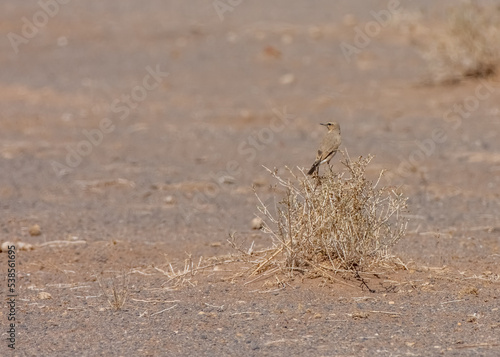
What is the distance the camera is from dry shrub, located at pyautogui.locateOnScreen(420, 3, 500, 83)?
1402 centimetres

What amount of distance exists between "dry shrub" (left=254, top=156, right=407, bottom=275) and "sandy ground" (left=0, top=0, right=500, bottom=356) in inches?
6.4

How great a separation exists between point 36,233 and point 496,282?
3.68m

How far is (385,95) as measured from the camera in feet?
46.6

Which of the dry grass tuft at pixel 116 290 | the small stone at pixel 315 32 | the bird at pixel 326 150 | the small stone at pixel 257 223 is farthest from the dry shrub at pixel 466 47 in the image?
the dry grass tuft at pixel 116 290

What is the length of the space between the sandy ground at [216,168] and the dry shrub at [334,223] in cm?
16

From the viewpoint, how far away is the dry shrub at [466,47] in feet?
46.0

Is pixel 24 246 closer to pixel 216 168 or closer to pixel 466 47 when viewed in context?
pixel 216 168

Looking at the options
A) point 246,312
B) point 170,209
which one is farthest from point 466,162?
point 246,312

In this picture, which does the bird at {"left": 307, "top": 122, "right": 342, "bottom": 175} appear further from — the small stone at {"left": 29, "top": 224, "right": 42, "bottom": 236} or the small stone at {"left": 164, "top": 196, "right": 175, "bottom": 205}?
the small stone at {"left": 164, "top": 196, "right": 175, "bottom": 205}

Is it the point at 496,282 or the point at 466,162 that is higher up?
the point at 466,162

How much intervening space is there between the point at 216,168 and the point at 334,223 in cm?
513

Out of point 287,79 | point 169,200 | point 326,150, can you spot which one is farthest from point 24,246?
point 287,79

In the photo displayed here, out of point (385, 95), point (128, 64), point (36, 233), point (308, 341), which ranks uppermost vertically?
point (128, 64)

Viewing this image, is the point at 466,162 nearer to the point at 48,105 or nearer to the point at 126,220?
the point at 126,220
